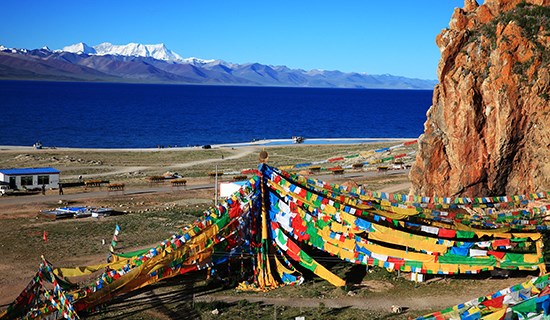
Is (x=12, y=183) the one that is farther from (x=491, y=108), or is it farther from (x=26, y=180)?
(x=491, y=108)

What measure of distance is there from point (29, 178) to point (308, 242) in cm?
2949

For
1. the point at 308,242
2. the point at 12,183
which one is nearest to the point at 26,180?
the point at 12,183

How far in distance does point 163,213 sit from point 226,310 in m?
17.6

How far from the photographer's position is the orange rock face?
91.2 ft

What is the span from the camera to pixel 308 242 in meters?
24.0

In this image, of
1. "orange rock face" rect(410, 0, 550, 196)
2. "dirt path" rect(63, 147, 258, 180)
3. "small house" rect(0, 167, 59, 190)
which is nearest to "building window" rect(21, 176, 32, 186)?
"small house" rect(0, 167, 59, 190)

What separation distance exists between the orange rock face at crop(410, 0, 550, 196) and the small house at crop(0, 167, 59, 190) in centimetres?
2798

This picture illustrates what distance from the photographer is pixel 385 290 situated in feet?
73.8

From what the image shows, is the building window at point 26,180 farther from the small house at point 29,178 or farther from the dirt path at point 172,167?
the dirt path at point 172,167

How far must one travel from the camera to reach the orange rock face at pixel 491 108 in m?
27.8

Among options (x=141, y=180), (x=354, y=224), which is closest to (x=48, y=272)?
(x=354, y=224)

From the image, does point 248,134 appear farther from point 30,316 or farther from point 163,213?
point 30,316

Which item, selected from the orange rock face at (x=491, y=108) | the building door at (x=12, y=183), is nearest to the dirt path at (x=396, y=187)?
the orange rock face at (x=491, y=108)

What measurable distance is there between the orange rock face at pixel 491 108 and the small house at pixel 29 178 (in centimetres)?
2798
